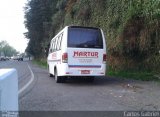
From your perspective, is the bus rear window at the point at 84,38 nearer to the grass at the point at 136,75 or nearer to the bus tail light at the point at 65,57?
the bus tail light at the point at 65,57

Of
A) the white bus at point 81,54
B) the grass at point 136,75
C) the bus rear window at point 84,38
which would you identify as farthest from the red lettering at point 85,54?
the grass at point 136,75

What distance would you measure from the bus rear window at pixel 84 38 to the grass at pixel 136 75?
3.30 meters

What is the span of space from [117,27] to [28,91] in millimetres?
9630

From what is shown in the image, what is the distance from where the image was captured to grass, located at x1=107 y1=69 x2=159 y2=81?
17.5 metres

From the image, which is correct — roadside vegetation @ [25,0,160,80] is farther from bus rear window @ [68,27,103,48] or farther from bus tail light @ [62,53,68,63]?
bus tail light @ [62,53,68,63]

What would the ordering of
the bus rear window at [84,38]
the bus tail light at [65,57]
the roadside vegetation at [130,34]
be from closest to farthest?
the bus tail light at [65,57]
the bus rear window at [84,38]
the roadside vegetation at [130,34]

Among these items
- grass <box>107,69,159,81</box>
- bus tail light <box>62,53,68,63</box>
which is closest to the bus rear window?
bus tail light <box>62,53,68,63</box>

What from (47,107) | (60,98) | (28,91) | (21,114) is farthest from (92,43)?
(21,114)

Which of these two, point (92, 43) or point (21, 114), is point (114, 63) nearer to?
point (92, 43)

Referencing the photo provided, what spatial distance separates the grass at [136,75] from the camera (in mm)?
17456

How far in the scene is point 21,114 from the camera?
8289 mm

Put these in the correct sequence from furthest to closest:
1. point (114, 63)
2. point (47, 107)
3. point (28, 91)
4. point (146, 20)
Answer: point (114, 63)
point (146, 20)
point (28, 91)
point (47, 107)

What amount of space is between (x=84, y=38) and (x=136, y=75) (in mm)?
4469

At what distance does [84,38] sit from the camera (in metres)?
15.6
